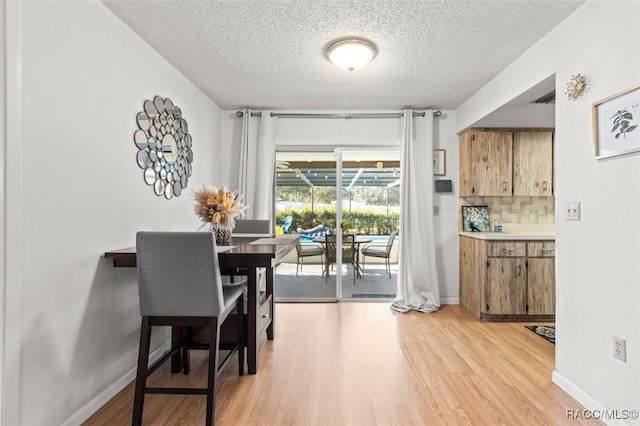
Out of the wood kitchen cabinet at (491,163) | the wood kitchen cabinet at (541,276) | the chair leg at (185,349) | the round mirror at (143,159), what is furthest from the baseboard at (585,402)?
the round mirror at (143,159)

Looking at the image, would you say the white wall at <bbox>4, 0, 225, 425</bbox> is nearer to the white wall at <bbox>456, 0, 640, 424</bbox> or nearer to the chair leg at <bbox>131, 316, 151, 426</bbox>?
the chair leg at <bbox>131, 316, 151, 426</bbox>

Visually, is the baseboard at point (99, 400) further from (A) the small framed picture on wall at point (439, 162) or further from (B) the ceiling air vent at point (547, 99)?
(B) the ceiling air vent at point (547, 99)

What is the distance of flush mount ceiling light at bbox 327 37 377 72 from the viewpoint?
2.52m

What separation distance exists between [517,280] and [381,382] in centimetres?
212

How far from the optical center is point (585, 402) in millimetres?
2020

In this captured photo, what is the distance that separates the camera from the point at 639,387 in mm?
1688

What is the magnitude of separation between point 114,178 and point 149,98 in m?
0.77

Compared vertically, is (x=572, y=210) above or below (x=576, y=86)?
below

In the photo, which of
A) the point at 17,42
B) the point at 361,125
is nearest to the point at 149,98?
the point at 17,42

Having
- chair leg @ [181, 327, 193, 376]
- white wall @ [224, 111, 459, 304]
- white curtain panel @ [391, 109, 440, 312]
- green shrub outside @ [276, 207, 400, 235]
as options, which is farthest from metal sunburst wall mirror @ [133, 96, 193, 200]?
white curtain panel @ [391, 109, 440, 312]

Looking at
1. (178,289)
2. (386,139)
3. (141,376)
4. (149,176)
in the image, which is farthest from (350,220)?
(141,376)

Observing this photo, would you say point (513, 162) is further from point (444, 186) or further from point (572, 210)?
point (572, 210)

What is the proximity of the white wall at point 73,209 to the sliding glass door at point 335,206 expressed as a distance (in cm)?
208

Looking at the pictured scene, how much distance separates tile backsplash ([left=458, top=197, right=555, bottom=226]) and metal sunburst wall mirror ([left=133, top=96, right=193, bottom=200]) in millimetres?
3241
